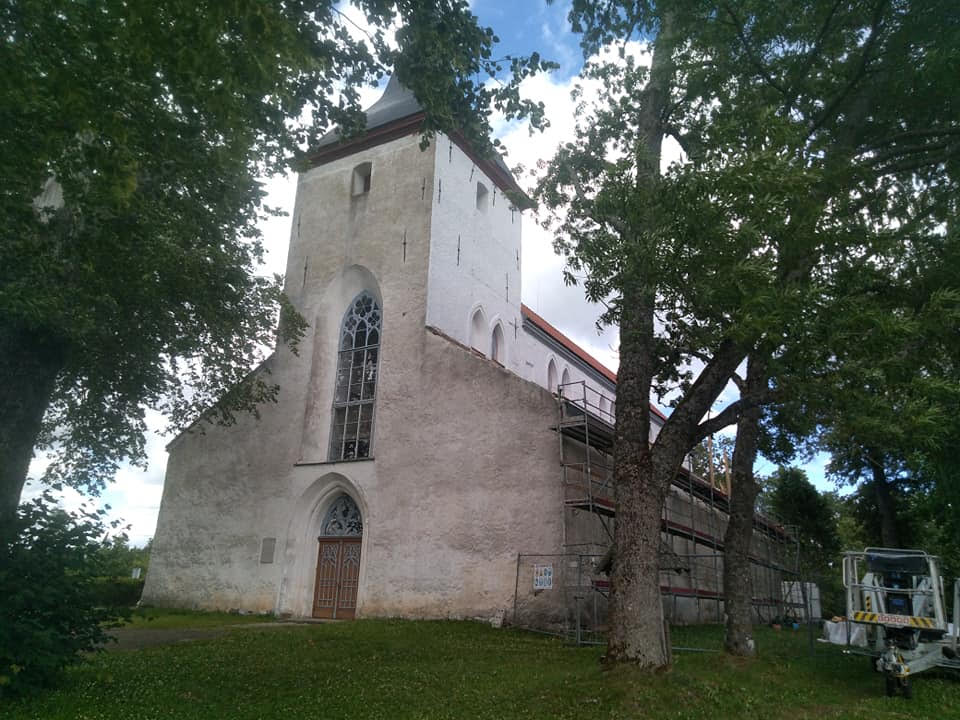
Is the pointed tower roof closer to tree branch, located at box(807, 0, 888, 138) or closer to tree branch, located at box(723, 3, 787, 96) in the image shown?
tree branch, located at box(723, 3, 787, 96)

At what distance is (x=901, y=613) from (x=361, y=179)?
18285mm

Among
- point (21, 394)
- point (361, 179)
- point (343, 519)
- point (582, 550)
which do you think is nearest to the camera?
point (21, 394)

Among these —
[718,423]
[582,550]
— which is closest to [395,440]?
[582,550]

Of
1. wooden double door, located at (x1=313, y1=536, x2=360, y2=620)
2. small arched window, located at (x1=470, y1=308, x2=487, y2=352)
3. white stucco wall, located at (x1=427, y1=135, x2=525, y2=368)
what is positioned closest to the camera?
wooden double door, located at (x1=313, y1=536, x2=360, y2=620)

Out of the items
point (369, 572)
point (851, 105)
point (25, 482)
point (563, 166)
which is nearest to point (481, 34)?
point (563, 166)

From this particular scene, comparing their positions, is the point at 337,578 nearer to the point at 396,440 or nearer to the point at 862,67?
the point at 396,440

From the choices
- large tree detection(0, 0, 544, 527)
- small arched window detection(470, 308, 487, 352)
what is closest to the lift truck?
large tree detection(0, 0, 544, 527)

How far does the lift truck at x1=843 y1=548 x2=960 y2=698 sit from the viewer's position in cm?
904

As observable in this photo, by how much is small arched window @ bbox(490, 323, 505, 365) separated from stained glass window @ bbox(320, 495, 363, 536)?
6.59 meters

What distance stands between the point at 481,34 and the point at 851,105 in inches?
266

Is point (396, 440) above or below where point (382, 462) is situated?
above

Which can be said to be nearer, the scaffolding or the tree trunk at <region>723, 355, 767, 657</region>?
the tree trunk at <region>723, 355, 767, 657</region>

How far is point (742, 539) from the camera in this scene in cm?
1178

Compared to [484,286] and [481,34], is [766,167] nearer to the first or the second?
[481,34]
